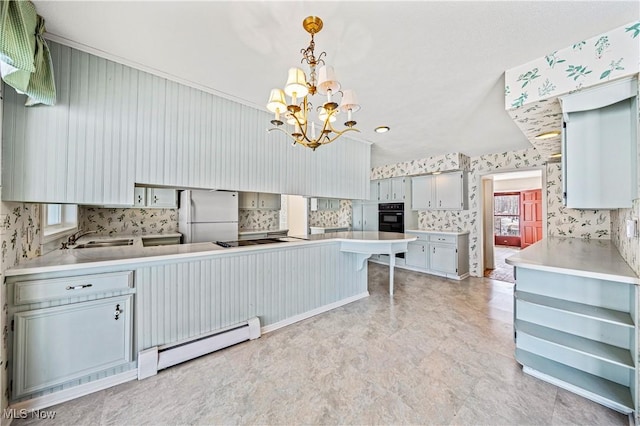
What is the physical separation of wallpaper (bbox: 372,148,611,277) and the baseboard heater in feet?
14.0

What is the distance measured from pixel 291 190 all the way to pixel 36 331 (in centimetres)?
236

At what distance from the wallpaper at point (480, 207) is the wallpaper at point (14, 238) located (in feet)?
17.8

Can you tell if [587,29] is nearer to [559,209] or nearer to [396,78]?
[396,78]

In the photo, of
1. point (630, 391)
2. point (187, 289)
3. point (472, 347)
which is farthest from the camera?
point (472, 347)

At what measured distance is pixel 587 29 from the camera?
153cm

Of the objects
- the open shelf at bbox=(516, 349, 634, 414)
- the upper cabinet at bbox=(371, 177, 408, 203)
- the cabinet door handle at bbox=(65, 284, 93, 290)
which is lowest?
the open shelf at bbox=(516, 349, 634, 414)

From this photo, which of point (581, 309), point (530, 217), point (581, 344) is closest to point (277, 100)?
point (581, 309)

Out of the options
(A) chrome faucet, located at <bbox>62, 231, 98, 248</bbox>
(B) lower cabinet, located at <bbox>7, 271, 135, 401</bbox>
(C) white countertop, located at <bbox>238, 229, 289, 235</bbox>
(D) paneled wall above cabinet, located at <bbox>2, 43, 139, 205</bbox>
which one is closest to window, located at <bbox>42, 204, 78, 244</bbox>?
(A) chrome faucet, located at <bbox>62, 231, 98, 248</bbox>

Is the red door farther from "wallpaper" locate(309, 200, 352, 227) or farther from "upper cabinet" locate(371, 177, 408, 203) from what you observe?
"wallpaper" locate(309, 200, 352, 227)

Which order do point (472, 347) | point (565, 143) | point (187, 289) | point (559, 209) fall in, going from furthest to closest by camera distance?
point (559, 209), point (472, 347), point (187, 289), point (565, 143)

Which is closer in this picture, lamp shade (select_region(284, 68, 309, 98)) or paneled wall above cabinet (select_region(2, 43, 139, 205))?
lamp shade (select_region(284, 68, 309, 98))

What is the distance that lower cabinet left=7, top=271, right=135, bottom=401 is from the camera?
4.94ft

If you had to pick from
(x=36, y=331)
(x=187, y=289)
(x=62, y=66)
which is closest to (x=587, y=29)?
(x=187, y=289)

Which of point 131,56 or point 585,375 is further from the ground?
point 131,56
